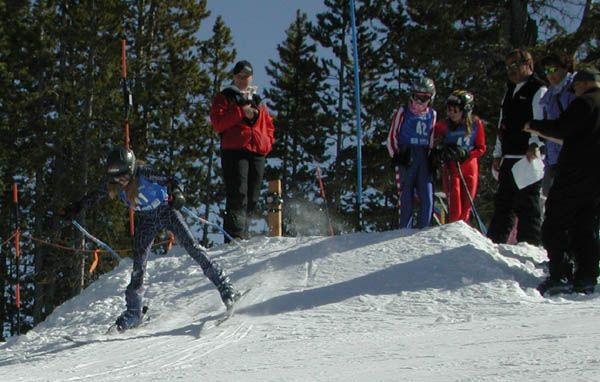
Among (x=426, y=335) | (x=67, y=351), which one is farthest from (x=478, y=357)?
(x=67, y=351)

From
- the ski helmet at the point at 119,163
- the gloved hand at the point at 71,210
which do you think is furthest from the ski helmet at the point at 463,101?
the gloved hand at the point at 71,210

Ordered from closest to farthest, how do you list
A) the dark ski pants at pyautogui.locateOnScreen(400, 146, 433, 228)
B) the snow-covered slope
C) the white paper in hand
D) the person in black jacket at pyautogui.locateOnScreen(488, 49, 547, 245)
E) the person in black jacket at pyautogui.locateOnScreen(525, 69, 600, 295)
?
the snow-covered slope < the person in black jacket at pyautogui.locateOnScreen(525, 69, 600, 295) < the white paper in hand < the person in black jacket at pyautogui.locateOnScreen(488, 49, 547, 245) < the dark ski pants at pyautogui.locateOnScreen(400, 146, 433, 228)

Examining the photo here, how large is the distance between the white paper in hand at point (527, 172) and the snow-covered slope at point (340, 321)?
64cm

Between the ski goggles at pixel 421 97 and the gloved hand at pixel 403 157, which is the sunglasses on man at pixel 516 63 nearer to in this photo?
the ski goggles at pixel 421 97

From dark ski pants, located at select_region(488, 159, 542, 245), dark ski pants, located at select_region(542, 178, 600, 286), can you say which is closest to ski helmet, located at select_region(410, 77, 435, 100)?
dark ski pants, located at select_region(488, 159, 542, 245)

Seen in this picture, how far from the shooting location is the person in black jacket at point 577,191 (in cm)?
598

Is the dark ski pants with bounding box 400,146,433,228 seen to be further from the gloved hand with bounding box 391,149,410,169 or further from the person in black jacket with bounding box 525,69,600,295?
the person in black jacket with bounding box 525,69,600,295

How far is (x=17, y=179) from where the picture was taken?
24812 millimetres

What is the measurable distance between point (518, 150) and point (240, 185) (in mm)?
2864

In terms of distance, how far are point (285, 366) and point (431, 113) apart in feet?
13.6

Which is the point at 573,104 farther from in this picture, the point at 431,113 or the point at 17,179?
the point at 17,179

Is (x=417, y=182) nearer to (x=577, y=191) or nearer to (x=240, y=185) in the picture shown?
(x=240, y=185)

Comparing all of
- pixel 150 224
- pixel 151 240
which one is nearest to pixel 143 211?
pixel 150 224

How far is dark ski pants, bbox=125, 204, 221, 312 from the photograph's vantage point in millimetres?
6508
